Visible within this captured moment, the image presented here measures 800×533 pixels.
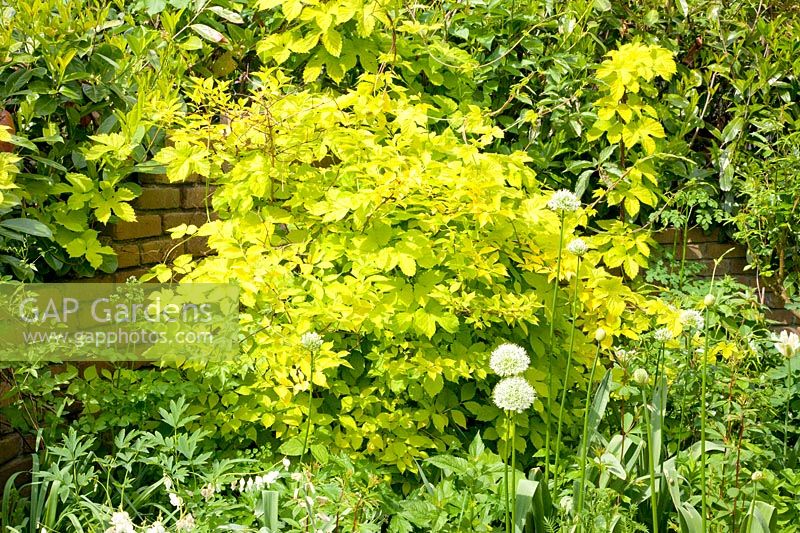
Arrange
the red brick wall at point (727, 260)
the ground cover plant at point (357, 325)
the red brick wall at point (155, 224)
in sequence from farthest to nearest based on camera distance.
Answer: the red brick wall at point (727, 260), the red brick wall at point (155, 224), the ground cover plant at point (357, 325)

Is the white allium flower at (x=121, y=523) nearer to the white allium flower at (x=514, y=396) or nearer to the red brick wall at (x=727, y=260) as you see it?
the white allium flower at (x=514, y=396)

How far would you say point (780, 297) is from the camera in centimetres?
366

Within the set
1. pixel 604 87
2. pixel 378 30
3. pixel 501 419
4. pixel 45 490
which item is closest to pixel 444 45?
pixel 378 30

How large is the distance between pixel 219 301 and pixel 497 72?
1549 millimetres

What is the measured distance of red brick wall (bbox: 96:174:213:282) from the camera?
2617 millimetres

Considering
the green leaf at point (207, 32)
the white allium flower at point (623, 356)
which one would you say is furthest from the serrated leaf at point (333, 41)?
the white allium flower at point (623, 356)

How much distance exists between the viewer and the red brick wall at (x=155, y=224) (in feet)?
8.59

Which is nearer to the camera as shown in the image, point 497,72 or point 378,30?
point 378,30

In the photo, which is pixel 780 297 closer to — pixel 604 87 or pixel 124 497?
pixel 604 87

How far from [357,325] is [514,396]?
68 cm

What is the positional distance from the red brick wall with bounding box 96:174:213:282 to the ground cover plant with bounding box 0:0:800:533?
0.07m

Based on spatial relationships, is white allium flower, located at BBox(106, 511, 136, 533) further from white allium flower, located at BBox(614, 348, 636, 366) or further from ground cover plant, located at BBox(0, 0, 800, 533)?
white allium flower, located at BBox(614, 348, 636, 366)

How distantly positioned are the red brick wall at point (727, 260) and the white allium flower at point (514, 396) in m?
2.20

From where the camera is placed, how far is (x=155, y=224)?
2.74m
